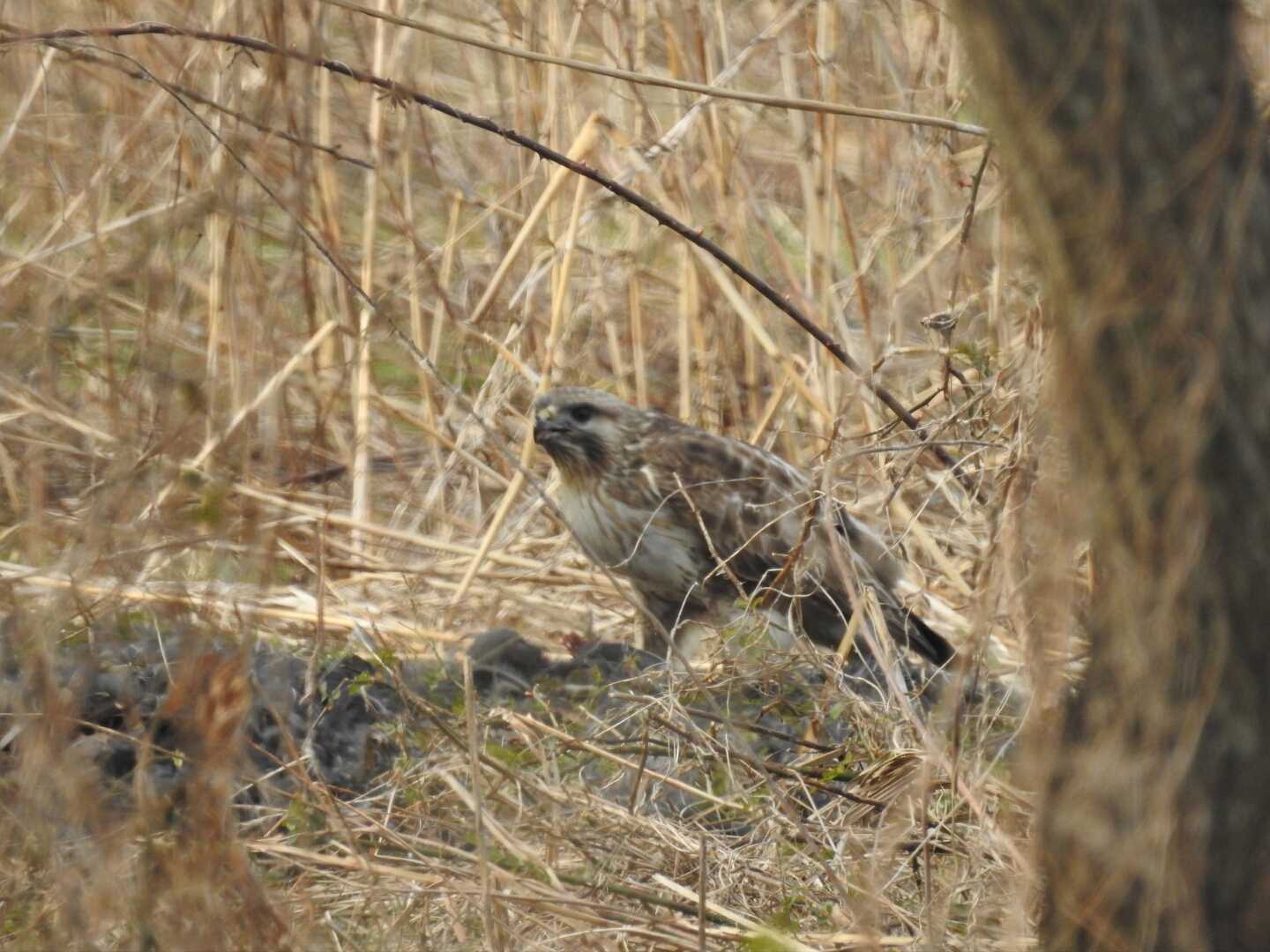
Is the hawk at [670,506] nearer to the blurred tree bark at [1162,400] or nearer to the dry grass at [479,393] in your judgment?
the dry grass at [479,393]

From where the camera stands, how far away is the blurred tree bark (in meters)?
1.45

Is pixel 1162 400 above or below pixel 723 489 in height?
above

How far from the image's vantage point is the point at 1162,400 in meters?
1.49

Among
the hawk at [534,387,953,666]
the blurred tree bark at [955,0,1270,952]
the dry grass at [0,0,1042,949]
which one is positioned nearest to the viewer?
the blurred tree bark at [955,0,1270,952]

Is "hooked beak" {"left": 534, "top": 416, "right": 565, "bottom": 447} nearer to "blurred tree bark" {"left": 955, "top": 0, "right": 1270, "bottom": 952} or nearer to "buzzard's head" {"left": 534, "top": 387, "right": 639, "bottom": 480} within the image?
"buzzard's head" {"left": 534, "top": 387, "right": 639, "bottom": 480}

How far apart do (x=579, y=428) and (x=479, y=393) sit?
40 centimetres

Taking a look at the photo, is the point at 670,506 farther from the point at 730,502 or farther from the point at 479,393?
the point at 479,393

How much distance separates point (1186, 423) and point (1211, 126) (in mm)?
272

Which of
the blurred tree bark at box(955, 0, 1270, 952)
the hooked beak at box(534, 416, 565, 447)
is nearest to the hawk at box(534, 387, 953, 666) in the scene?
the hooked beak at box(534, 416, 565, 447)

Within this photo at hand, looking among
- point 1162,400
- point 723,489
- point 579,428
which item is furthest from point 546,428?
point 1162,400

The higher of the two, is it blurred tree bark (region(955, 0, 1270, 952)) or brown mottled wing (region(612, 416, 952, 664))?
blurred tree bark (region(955, 0, 1270, 952))

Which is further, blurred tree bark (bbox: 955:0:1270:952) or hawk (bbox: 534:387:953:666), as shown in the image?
hawk (bbox: 534:387:953:666)

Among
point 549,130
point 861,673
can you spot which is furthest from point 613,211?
point 861,673

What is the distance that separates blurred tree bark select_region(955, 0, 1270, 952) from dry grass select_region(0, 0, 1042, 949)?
0.76 feet
